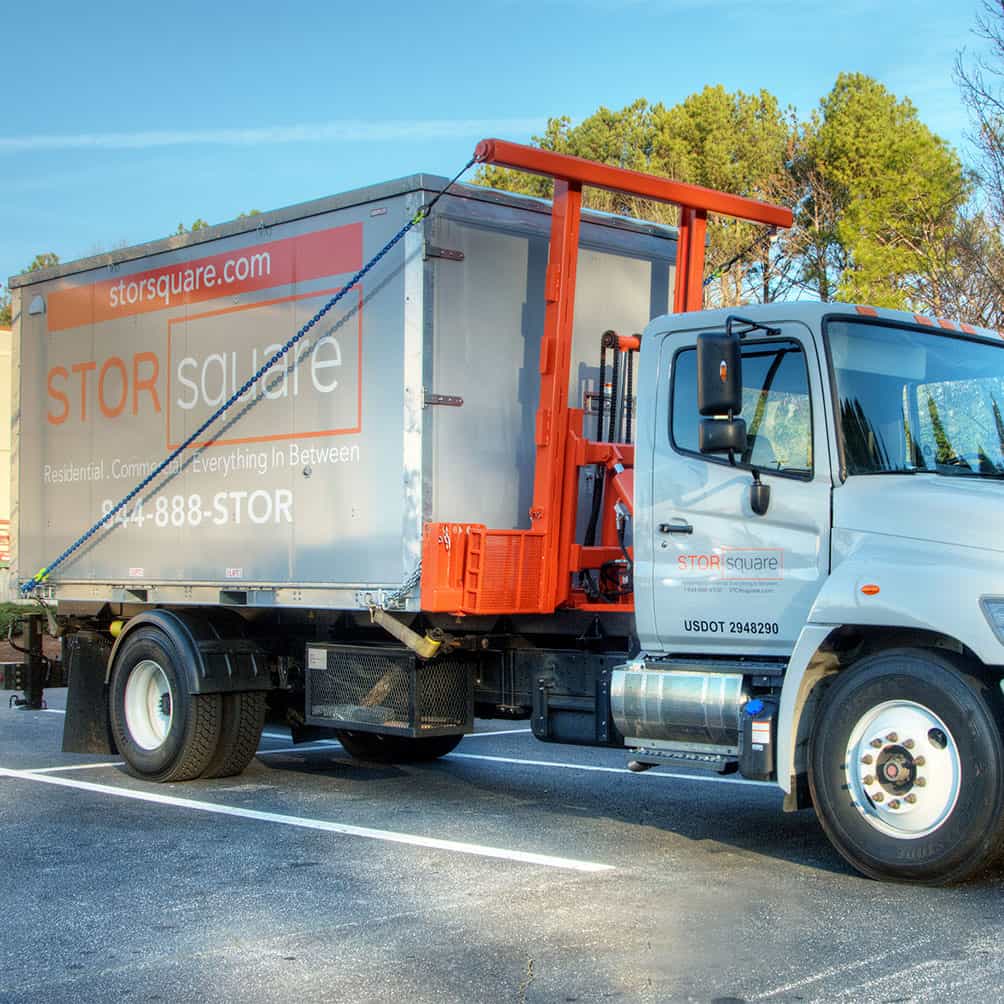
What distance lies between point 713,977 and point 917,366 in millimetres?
3482

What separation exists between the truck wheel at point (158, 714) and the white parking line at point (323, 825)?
311 mm

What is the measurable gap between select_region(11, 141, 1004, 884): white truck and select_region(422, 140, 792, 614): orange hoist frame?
2 cm

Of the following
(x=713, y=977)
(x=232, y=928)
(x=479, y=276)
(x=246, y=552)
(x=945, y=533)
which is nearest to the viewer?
(x=713, y=977)

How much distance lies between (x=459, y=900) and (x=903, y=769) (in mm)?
2031

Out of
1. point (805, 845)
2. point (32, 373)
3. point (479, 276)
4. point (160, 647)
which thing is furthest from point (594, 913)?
point (32, 373)

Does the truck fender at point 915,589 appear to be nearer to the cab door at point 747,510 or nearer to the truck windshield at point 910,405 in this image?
the cab door at point 747,510

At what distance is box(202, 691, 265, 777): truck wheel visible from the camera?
10031mm

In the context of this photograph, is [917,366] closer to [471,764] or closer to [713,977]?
[713,977]

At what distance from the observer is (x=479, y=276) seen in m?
8.75

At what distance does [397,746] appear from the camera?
11102 millimetres

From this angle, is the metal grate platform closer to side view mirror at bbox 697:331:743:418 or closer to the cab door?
the cab door

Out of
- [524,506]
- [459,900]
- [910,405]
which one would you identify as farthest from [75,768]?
[910,405]

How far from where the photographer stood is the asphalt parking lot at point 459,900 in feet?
17.1

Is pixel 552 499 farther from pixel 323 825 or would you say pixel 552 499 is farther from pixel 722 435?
pixel 323 825
